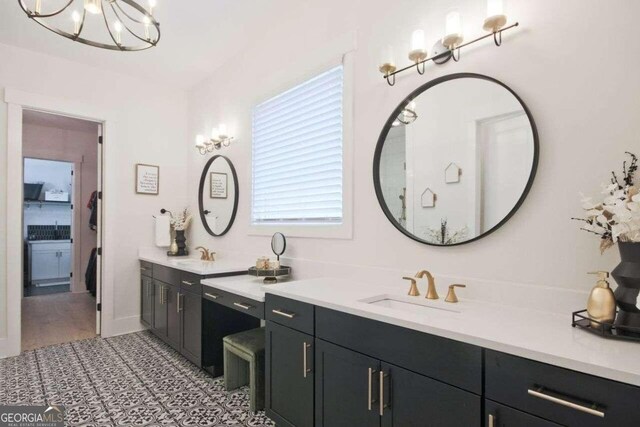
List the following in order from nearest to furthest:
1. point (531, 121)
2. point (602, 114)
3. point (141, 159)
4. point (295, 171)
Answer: point (602, 114) < point (531, 121) < point (295, 171) < point (141, 159)

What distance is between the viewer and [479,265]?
5.80 feet

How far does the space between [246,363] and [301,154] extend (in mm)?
1711

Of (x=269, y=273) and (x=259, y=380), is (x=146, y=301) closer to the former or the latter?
(x=269, y=273)

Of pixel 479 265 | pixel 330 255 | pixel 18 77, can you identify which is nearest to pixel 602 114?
pixel 479 265

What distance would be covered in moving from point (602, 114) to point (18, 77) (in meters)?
4.68

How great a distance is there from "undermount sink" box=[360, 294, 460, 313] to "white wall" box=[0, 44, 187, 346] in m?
3.31

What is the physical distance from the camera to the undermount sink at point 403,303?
5.86 ft

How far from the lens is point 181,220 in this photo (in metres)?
4.30

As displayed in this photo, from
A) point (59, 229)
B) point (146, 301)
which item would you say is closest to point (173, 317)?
point (146, 301)

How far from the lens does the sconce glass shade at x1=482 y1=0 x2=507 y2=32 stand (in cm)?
155

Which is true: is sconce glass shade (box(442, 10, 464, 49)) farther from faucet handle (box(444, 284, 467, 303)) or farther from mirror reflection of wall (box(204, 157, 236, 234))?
mirror reflection of wall (box(204, 157, 236, 234))

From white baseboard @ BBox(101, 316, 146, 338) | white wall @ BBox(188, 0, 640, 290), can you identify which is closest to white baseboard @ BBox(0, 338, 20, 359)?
white baseboard @ BBox(101, 316, 146, 338)

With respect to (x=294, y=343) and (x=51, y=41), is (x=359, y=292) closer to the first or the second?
(x=294, y=343)
